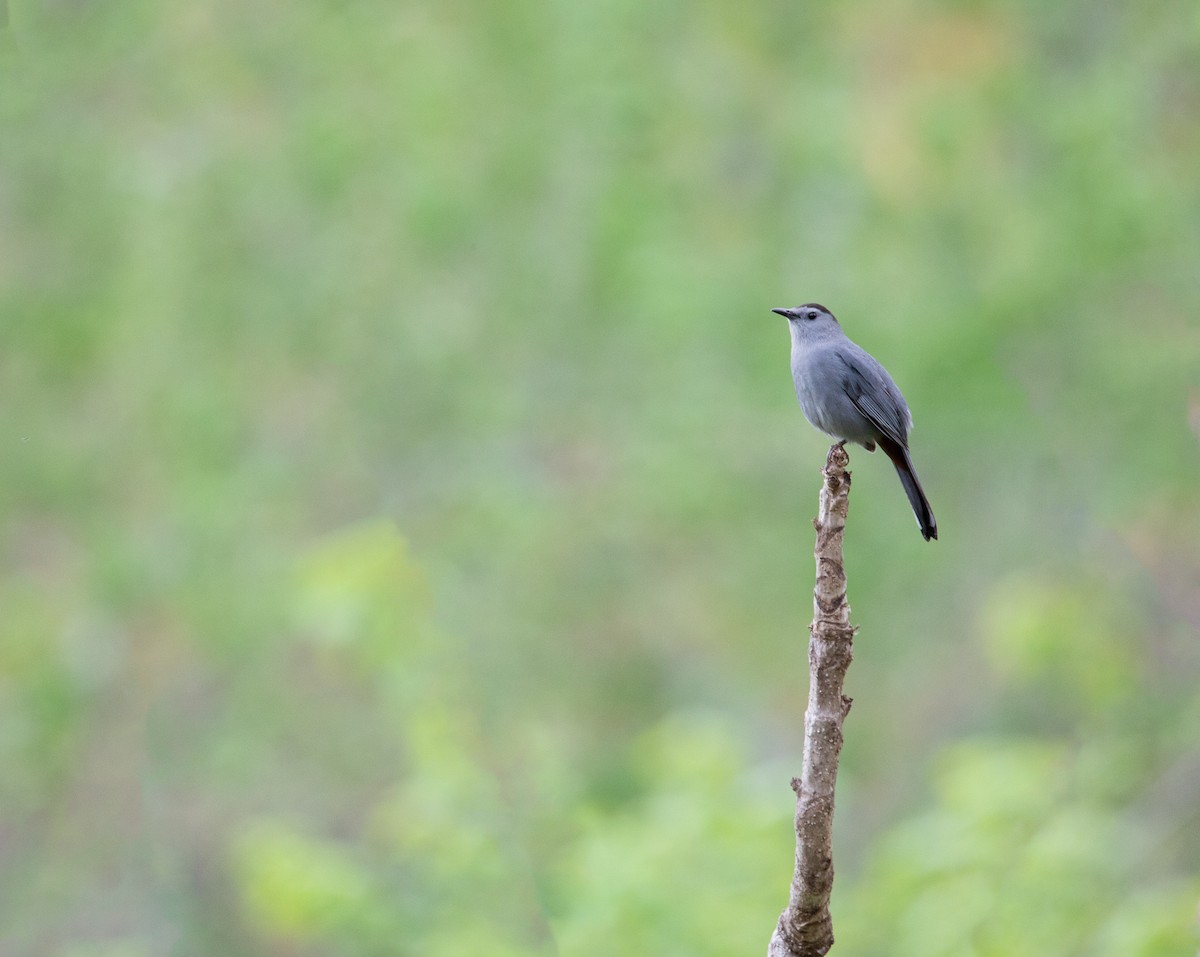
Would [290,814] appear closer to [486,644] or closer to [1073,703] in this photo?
[486,644]

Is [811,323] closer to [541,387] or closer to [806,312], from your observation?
[806,312]

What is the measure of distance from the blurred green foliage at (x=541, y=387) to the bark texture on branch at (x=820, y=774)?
4.38 meters

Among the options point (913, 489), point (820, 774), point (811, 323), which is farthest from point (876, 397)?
point (820, 774)

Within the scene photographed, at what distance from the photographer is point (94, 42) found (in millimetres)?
10977

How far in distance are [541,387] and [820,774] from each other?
320 inches

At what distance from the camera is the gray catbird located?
3865 millimetres

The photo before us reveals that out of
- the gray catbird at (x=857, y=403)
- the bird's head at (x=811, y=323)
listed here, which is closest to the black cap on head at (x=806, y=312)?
the bird's head at (x=811, y=323)

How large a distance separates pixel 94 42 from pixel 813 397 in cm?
893

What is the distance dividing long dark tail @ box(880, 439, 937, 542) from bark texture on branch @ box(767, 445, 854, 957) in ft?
3.44

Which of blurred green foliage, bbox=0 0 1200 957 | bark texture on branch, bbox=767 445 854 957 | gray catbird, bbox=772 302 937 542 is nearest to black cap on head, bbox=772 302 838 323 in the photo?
gray catbird, bbox=772 302 937 542

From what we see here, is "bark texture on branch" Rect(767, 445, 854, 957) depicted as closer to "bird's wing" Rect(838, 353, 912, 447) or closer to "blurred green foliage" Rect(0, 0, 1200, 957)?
"bird's wing" Rect(838, 353, 912, 447)

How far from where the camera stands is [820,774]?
8.48 ft

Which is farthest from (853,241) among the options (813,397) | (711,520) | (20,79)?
(813,397)

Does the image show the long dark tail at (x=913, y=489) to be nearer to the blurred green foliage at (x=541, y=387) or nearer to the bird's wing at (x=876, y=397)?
the bird's wing at (x=876, y=397)
